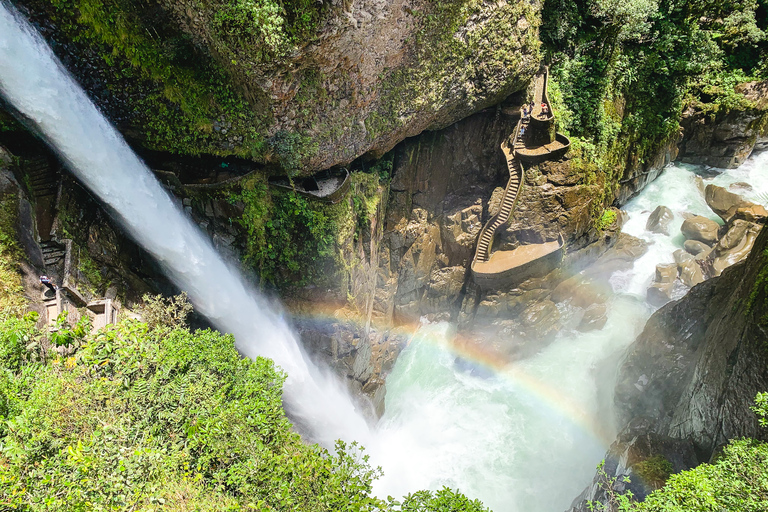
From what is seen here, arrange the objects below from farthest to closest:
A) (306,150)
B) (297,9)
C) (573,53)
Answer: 1. (573,53)
2. (306,150)
3. (297,9)

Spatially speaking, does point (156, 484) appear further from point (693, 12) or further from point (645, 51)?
point (693, 12)

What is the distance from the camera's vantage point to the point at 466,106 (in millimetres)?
17938

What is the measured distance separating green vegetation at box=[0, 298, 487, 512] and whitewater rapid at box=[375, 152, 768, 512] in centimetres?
1011

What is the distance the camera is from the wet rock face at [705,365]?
10.8 metres

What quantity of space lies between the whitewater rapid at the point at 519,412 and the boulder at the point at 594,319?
37cm

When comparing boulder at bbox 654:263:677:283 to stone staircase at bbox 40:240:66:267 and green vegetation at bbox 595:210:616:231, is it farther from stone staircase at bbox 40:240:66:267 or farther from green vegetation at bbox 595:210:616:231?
stone staircase at bbox 40:240:66:267

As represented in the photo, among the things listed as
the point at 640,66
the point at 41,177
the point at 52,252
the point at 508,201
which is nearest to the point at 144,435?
the point at 52,252

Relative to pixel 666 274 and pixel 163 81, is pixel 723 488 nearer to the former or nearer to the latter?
pixel 666 274

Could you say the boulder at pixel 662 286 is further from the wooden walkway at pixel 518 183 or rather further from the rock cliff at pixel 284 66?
the rock cliff at pixel 284 66

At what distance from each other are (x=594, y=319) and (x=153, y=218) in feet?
68.1

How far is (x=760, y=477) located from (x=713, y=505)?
1309 millimetres

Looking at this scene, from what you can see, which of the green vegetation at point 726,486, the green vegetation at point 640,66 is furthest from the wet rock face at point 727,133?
the green vegetation at point 726,486

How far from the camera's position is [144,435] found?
7.83 meters

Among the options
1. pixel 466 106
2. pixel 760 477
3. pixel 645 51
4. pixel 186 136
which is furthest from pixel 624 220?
pixel 186 136
